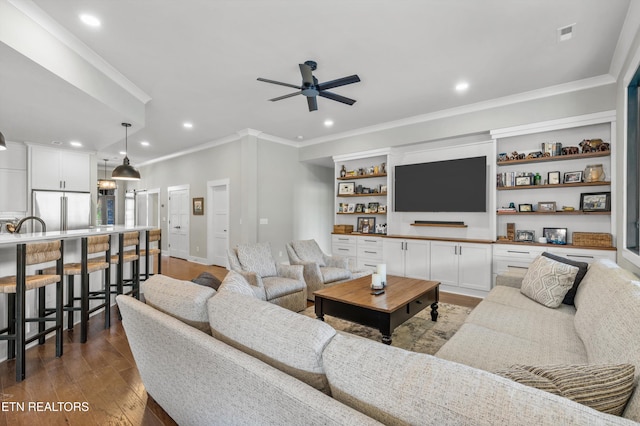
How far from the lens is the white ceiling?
237 cm

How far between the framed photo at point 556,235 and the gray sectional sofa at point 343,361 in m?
1.96

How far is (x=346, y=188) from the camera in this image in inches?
244

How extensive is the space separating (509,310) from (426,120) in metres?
3.39

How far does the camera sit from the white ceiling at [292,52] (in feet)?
7.76

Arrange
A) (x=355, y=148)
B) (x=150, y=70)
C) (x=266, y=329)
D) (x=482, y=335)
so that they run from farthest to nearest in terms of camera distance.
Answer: (x=355, y=148) → (x=150, y=70) → (x=482, y=335) → (x=266, y=329)

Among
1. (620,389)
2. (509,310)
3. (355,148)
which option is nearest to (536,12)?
(509,310)

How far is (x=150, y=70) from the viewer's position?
10.8 feet

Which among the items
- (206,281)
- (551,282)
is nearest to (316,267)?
(206,281)

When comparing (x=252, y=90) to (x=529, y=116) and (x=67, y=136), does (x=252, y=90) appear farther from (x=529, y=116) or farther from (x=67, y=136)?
(x=529, y=116)

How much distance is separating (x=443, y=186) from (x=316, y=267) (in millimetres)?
2562

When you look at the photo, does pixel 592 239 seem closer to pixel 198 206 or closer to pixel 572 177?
pixel 572 177

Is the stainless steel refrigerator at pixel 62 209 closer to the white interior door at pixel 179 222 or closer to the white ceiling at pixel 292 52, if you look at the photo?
the white ceiling at pixel 292 52

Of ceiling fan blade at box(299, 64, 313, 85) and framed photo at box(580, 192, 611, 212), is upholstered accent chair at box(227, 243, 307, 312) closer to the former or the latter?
ceiling fan blade at box(299, 64, 313, 85)

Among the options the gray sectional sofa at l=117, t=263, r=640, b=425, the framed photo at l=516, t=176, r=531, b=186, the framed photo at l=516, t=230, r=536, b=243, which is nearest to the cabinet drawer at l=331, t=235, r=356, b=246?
the framed photo at l=516, t=230, r=536, b=243
